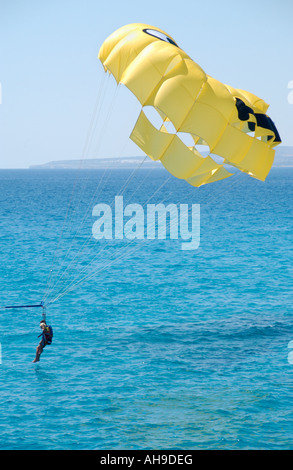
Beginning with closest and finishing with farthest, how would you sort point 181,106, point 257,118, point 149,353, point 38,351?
point 181,106 → point 257,118 → point 38,351 → point 149,353

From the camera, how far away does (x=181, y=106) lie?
18.6 metres

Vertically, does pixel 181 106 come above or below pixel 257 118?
below

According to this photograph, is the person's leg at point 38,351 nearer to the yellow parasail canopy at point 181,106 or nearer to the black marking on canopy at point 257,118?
the yellow parasail canopy at point 181,106

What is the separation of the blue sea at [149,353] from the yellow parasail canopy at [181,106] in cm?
432

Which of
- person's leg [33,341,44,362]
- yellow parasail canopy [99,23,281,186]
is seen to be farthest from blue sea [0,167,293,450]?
yellow parasail canopy [99,23,281,186]

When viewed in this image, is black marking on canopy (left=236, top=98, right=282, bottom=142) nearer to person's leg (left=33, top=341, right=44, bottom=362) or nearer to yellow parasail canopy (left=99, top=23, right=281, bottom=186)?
yellow parasail canopy (left=99, top=23, right=281, bottom=186)

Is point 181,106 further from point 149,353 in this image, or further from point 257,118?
point 149,353

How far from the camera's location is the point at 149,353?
25.4 metres

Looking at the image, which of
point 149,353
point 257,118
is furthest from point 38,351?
point 257,118

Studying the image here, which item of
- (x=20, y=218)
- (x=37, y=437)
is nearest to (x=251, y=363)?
(x=37, y=437)

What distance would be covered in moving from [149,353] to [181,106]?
11.6 meters

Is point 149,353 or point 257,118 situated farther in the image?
point 149,353

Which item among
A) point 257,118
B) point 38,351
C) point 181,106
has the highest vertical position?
point 257,118

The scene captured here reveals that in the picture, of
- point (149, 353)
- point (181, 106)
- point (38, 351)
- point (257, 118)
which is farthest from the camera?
point (149, 353)
